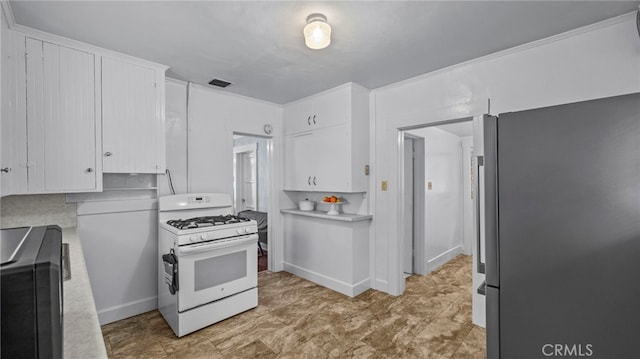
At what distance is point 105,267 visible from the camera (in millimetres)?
2670

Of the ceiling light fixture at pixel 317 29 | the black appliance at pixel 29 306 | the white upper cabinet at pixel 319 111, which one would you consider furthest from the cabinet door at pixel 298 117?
the black appliance at pixel 29 306

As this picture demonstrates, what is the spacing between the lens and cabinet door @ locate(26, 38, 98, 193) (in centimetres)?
204

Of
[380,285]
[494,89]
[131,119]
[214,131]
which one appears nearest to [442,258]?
[380,285]

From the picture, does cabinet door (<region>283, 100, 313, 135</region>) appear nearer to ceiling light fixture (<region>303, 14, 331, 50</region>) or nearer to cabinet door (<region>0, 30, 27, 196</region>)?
ceiling light fixture (<region>303, 14, 331, 50</region>)

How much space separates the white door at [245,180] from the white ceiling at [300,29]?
3062 mm

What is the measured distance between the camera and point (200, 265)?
8.25ft

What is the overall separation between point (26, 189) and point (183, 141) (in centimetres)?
137

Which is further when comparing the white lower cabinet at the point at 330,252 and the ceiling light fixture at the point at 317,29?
the white lower cabinet at the point at 330,252

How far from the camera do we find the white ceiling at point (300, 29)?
179 centimetres

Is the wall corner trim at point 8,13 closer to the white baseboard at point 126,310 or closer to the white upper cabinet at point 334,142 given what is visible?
the white baseboard at point 126,310

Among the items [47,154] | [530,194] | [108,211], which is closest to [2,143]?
[47,154]

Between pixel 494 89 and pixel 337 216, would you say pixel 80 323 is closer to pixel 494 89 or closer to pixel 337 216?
pixel 337 216

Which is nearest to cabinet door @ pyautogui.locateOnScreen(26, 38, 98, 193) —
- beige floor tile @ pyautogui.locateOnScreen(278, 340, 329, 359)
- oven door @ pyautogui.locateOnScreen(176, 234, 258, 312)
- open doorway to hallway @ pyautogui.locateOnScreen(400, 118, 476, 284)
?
oven door @ pyautogui.locateOnScreen(176, 234, 258, 312)

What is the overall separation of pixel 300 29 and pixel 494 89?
173cm
